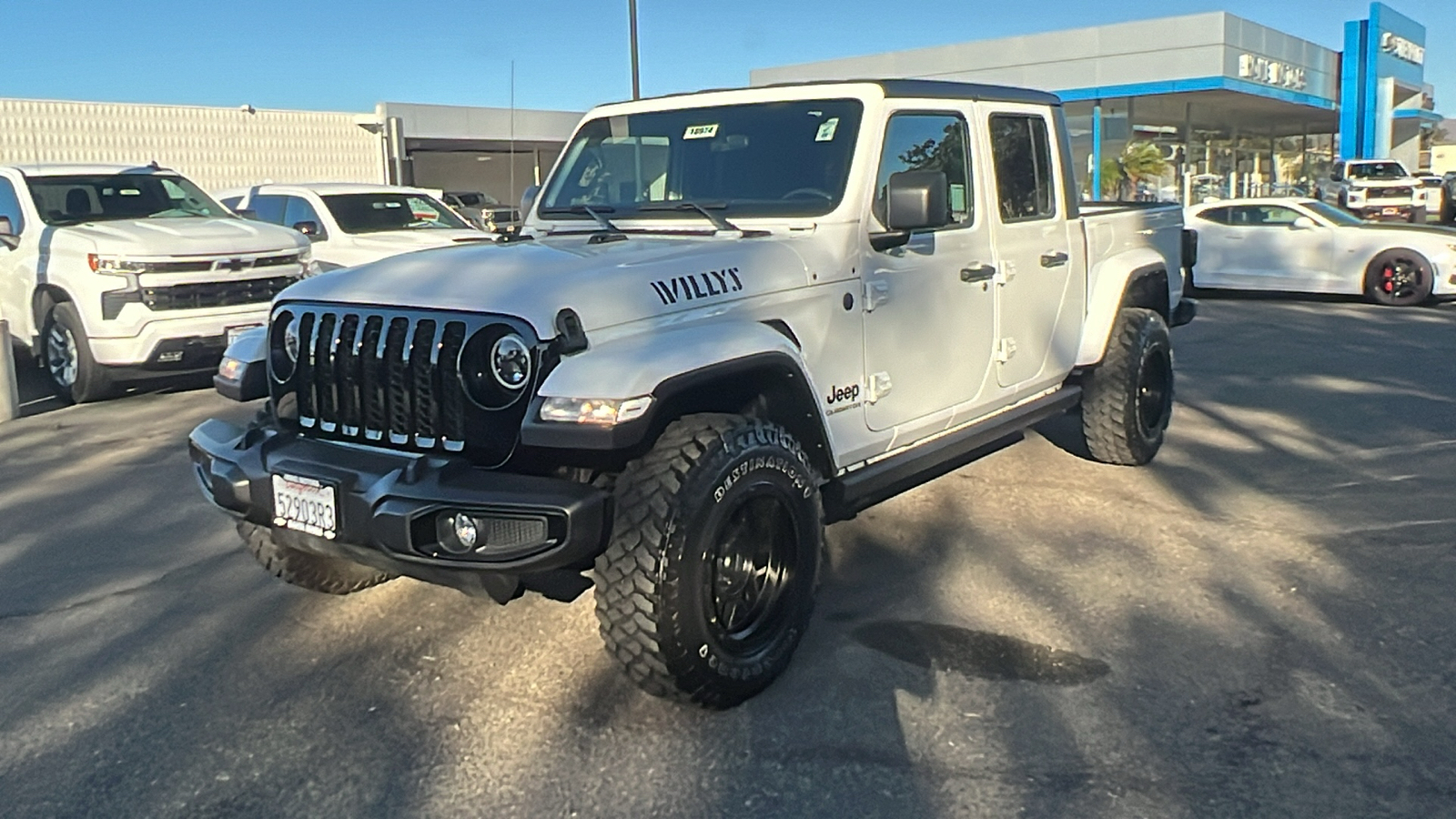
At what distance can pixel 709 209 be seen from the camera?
15.4ft

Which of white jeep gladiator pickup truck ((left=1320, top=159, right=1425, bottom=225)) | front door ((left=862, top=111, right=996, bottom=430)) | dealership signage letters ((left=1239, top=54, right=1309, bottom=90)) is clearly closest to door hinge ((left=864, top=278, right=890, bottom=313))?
front door ((left=862, top=111, right=996, bottom=430))

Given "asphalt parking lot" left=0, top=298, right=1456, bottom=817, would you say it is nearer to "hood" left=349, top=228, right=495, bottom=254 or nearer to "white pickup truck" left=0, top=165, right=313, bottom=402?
"white pickup truck" left=0, top=165, right=313, bottom=402

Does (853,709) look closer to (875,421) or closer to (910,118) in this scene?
(875,421)

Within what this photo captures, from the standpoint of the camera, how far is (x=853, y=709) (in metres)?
3.73

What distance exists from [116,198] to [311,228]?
7.92 ft

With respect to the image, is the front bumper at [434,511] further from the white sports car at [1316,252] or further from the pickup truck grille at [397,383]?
the white sports car at [1316,252]

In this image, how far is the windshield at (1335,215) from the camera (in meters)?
14.4

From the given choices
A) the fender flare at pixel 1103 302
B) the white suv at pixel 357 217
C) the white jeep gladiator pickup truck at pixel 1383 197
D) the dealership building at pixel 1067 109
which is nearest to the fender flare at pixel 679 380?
the fender flare at pixel 1103 302

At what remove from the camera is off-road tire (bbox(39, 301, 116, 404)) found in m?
8.92

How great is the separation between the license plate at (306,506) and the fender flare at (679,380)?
667mm

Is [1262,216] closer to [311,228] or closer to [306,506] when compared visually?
[311,228]

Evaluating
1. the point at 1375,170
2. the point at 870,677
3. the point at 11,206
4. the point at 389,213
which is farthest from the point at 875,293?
the point at 1375,170

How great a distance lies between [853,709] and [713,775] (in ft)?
1.90

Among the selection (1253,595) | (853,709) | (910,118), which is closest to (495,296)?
(853,709)
